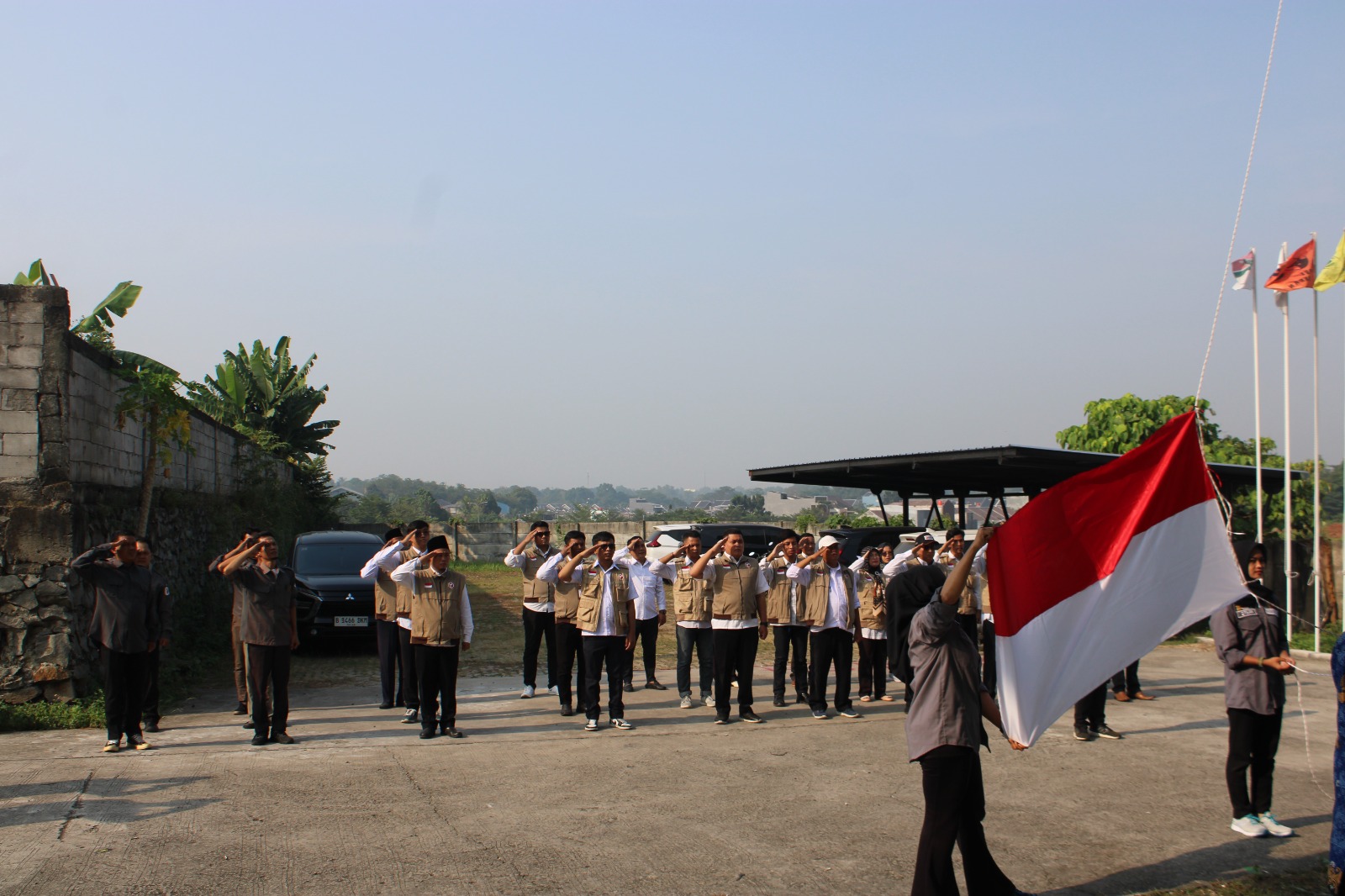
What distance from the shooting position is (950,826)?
4.92 m

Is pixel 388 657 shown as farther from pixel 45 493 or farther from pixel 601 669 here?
pixel 45 493

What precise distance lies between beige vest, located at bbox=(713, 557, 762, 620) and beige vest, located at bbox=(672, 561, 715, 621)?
17 centimetres

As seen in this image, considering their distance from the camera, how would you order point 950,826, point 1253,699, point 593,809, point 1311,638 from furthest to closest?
point 1311,638 → point 593,809 → point 1253,699 → point 950,826

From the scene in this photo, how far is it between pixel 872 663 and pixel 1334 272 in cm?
871

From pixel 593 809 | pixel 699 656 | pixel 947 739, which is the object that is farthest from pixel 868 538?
pixel 947 739

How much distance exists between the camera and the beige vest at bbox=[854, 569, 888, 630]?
11.6 metres

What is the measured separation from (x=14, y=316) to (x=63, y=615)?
9.01 ft

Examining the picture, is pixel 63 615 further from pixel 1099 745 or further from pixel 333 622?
pixel 1099 745

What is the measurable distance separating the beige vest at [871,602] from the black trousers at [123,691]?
7.19 metres

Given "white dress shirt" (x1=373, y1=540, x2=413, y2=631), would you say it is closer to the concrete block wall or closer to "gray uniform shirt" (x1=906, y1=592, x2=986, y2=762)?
the concrete block wall

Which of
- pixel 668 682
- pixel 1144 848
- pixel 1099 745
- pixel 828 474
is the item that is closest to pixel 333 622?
pixel 668 682

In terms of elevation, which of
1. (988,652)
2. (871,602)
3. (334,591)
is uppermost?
(871,602)

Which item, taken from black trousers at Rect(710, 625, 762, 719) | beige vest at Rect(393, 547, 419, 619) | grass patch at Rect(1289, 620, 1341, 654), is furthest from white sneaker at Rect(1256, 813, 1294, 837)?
grass patch at Rect(1289, 620, 1341, 654)

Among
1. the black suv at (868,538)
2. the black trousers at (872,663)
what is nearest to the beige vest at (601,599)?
the black trousers at (872,663)
